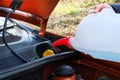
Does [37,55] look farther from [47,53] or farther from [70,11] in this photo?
[70,11]

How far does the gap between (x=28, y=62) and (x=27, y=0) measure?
33 centimetres

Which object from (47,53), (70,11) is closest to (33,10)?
(47,53)

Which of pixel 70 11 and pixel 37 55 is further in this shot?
pixel 70 11

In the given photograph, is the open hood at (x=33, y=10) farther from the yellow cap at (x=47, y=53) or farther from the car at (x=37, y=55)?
the yellow cap at (x=47, y=53)

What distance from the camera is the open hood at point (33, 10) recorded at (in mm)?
1246

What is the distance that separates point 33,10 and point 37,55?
9.3 inches

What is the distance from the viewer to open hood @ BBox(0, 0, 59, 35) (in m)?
1.25

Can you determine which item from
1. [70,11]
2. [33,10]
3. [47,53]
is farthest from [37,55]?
[70,11]

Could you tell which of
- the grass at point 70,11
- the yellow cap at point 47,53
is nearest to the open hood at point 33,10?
the yellow cap at point 47,53

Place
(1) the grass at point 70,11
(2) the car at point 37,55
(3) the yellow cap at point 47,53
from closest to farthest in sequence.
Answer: (2) the car at point 37,55 < (3) the yellow cap at point 47,53 < (1) the grass at point 70,11

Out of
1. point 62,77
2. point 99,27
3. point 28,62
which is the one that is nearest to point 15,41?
point 28,62

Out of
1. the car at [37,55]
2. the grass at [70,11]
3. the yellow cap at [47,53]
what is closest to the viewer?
the car at [37,55]

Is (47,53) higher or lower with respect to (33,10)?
lower

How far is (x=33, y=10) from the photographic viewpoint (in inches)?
50.6
